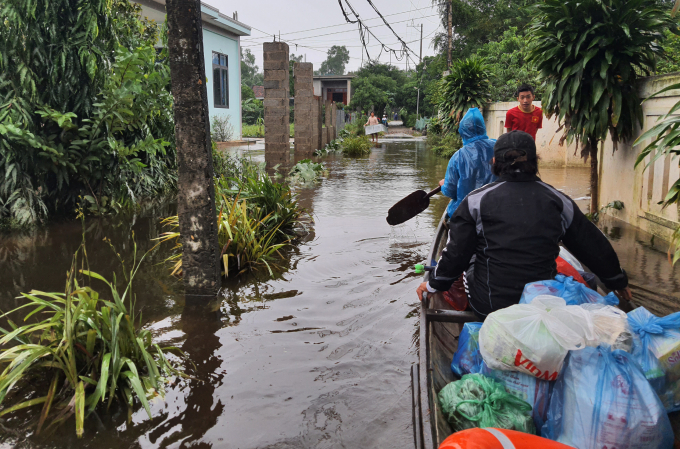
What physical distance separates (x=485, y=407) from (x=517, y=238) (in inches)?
35.2

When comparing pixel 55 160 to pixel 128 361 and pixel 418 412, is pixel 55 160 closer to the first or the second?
pixel 128 361

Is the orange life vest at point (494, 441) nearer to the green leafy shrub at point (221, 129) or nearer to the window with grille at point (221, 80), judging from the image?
the green leafy shrub at point (221, 129)

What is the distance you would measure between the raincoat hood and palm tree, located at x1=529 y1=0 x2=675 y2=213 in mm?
2567

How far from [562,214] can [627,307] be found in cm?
215

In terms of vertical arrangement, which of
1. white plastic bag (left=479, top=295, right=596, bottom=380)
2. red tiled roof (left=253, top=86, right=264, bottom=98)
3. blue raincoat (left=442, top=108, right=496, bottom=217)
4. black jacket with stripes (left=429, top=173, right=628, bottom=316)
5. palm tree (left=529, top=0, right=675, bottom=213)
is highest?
red tiled roof (left=253, top=86, right=264, bottom=98)

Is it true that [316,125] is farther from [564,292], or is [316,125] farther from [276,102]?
[564,292]

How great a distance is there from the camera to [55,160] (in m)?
7.02

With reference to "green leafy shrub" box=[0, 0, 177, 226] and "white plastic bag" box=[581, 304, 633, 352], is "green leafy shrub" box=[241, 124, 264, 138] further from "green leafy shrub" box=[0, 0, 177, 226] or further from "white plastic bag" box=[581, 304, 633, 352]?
"white plastic bag" box=[581, 304, 633, 352]

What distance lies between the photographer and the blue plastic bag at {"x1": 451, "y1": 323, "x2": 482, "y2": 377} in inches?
111

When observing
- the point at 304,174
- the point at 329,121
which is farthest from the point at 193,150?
the point at 329,121

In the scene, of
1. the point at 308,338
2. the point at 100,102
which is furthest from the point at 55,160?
the point at 308,338

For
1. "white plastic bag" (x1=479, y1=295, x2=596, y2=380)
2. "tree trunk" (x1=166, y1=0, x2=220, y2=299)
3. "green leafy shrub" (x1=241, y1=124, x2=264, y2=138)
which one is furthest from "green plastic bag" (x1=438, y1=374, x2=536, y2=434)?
"green leafy shrub" (x1=241, y1=124, x2=264, y2=138)

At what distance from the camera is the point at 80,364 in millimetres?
3340

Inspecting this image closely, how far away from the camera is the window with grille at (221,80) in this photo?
850 inches
